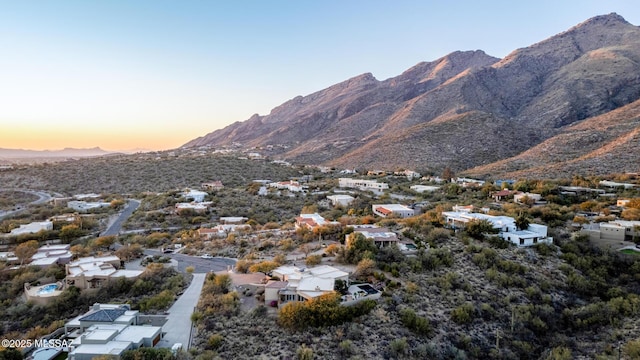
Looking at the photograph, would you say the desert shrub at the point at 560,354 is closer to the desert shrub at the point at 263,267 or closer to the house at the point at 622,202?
the desert shrub at the point at 263,267

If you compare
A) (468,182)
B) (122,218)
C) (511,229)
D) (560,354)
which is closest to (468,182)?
(468,182)

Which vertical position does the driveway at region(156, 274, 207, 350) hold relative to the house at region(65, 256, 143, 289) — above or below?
below

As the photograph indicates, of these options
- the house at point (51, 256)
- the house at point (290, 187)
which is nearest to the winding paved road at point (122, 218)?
the house at point (51, 256)

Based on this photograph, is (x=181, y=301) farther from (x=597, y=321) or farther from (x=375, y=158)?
(x=375, y=158)

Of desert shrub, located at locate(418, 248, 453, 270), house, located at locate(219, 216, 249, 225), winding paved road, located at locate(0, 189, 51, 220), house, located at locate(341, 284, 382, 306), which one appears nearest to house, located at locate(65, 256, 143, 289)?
house, located at locate(341, 284, 382, 306)

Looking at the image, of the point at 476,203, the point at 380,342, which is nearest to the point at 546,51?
the point at 476,203

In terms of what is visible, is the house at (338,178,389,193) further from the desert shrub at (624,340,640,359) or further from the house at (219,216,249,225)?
the desert shrub at (624,340,640,359)
